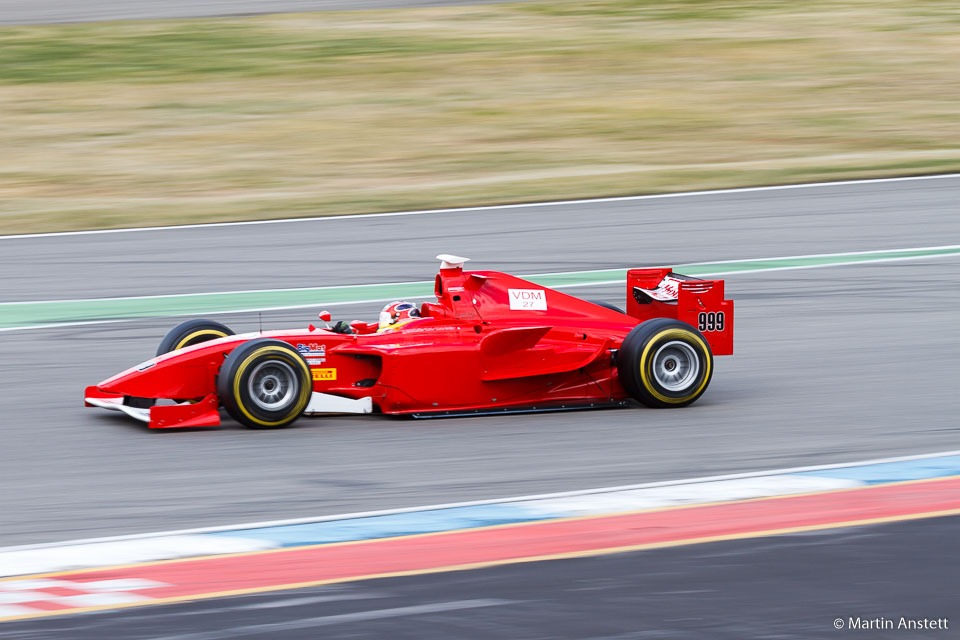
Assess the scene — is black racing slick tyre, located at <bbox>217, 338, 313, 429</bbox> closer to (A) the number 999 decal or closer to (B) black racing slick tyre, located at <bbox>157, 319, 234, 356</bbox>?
(B) black racing slick tyre, located at <bbox>157, 319, 234, 356</bbox>

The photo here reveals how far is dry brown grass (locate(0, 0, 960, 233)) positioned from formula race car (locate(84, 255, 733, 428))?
8055 millimetres

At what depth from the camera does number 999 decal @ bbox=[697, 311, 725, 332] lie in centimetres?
972

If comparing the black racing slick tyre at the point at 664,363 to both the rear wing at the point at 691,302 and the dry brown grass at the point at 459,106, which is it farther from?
the dry brown grass at the point at 459,106

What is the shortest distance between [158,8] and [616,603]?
2764 cm

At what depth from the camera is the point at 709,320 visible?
973 cm

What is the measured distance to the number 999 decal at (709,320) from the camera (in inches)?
383

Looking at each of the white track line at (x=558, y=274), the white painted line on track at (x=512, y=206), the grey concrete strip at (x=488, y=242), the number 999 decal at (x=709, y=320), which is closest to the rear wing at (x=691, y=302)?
the number 999 decal at (x=709, y=320)

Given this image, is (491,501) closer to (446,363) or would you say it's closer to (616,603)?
(616,603)

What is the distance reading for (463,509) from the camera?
23.4ft

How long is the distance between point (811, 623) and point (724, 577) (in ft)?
1.95

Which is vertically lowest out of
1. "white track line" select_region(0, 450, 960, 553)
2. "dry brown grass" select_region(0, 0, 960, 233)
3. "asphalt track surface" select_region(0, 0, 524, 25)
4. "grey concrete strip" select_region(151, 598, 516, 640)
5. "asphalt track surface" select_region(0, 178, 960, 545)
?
"grey concrete strip" select_region(151, 598, 516, 640)

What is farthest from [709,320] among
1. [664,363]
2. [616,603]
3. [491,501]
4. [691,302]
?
[616,603]

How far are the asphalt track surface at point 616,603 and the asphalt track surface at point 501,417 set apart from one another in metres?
1.23

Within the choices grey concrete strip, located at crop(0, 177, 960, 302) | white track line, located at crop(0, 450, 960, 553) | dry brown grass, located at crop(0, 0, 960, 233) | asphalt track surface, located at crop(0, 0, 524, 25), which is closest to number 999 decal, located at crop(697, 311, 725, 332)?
white track line, located at crop(0, 450, 960, 553)
